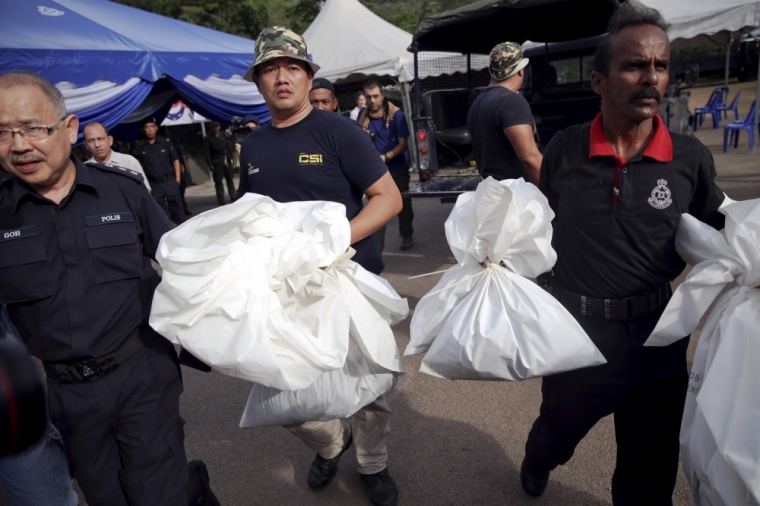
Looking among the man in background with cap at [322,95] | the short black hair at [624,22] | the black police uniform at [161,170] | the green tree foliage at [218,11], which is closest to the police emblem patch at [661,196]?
the short black hair at [624,22]

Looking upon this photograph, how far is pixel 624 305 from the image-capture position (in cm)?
195

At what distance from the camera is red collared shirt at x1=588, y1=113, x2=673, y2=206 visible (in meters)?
1.87

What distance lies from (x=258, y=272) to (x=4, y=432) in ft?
3.17

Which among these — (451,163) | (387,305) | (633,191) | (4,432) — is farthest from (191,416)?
(451,163)

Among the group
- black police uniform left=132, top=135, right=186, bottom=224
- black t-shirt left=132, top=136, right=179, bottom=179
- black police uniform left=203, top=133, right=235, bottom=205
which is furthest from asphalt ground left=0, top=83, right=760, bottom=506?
black police uniform left=203, top=133, right=235, bottom=205

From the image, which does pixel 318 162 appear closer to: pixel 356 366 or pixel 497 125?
pixel 356 366

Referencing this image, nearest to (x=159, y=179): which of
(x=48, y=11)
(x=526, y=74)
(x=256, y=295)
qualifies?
(x=48, y=11)

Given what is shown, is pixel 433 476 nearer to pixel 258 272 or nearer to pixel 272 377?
pixel 272 377

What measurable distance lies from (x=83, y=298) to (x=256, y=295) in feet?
2.29

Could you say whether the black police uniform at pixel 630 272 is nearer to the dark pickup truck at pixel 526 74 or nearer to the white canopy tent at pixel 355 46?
the dark pickup truck at pixel 526 74

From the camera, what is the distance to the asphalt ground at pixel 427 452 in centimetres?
262

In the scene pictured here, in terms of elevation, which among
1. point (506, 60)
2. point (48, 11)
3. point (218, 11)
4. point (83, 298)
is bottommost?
point (83, 298)

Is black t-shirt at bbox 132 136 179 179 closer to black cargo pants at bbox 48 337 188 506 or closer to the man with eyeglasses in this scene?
the man with eyeglasses

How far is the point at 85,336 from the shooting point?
1884 millimetres
